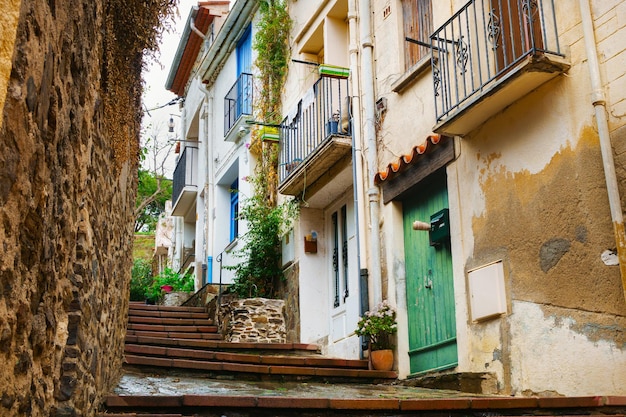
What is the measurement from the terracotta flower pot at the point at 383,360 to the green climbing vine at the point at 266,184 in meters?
3.65

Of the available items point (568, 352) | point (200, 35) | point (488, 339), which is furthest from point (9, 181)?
point (200, 35)

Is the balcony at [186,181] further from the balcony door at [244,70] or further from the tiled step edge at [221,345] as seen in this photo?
the tiled step edge at [221,345]

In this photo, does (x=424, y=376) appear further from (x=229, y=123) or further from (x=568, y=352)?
(x=229, y=123)

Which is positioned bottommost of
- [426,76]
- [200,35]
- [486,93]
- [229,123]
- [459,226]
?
[459,226]

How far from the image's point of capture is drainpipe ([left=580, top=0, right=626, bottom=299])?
221 inches

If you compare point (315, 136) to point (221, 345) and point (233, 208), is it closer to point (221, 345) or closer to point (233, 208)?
point (221, 345)

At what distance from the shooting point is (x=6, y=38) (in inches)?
86.7

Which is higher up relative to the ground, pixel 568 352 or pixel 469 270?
pixel 469 270

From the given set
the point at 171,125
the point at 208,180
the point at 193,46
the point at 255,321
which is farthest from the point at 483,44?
the point at 171,125

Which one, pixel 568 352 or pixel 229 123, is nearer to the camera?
pixel 568 352

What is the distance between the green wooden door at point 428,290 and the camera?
7.95m

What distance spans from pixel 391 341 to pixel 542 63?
→ 12.2 feet

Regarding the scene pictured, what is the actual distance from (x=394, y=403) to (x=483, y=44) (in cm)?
384

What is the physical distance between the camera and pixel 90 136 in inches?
158
